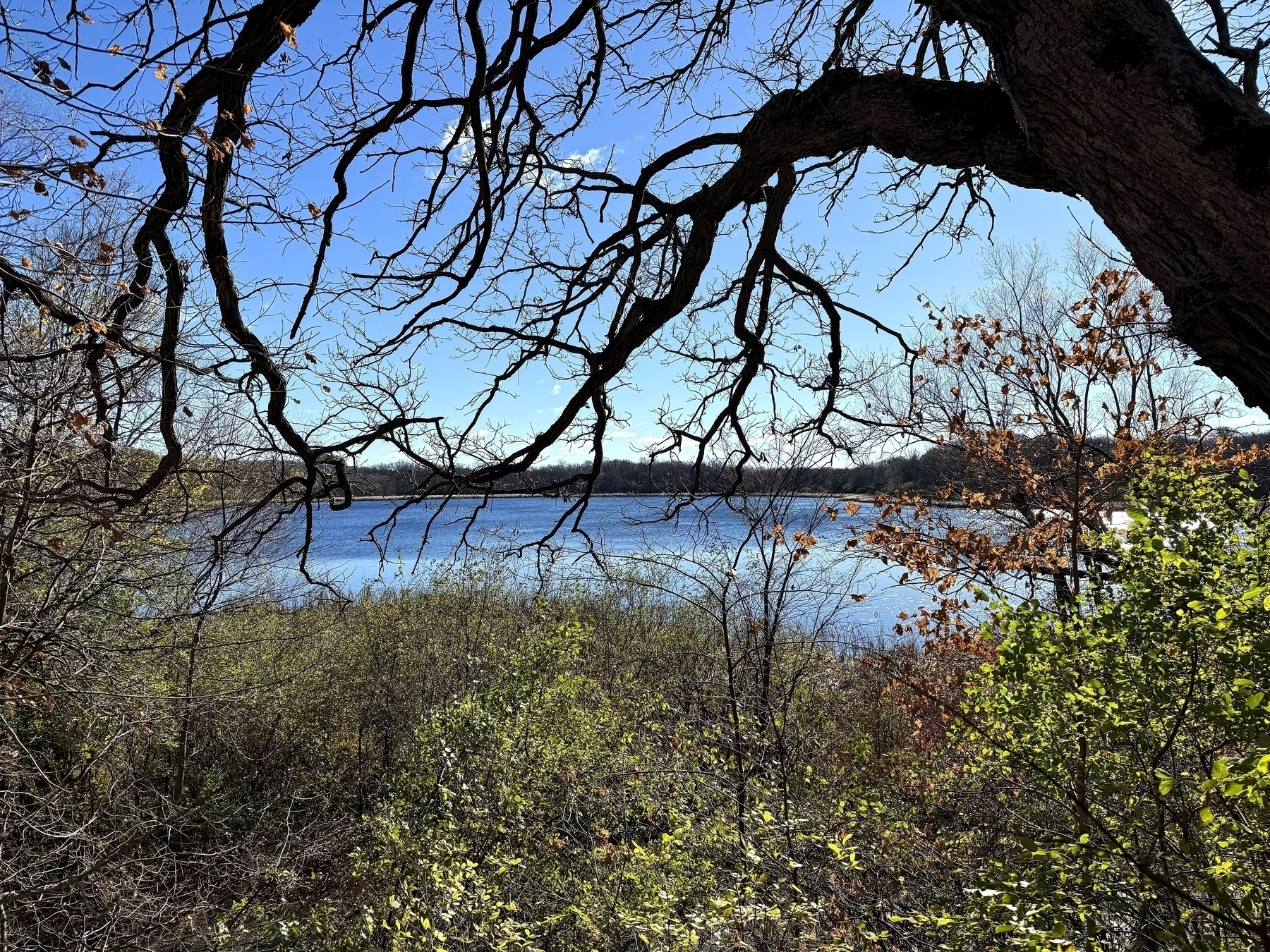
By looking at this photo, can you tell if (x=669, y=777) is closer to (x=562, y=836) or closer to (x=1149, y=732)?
(x=562, y=836)

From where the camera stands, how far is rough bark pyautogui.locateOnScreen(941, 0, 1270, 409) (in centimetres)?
154

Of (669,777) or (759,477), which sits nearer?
(669,777)

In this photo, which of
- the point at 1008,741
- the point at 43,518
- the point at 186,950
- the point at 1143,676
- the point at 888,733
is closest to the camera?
the point at 1143,676

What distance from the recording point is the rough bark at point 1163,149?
154cm

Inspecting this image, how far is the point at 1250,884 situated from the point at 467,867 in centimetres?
420

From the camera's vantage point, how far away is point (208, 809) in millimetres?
9828

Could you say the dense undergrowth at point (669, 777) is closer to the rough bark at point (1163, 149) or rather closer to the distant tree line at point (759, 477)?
the rough bark at point (1163, 149)

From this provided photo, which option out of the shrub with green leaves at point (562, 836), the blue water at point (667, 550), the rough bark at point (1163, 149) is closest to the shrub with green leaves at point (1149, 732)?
the rough bark at point (1163, 149)

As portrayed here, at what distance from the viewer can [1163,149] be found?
1.64 metres

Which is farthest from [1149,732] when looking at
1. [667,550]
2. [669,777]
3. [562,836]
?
[562,836]

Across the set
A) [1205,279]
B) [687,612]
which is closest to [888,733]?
[687,612]

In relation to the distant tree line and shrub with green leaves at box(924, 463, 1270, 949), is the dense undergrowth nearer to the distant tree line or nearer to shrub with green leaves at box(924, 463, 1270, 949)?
shrub with green leaves at box(924, 463, 1270, 949)

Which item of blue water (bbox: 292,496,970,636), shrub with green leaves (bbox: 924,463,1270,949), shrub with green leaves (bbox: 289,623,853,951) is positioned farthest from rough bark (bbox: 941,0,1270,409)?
shrub with green leaves (bbox: 289,623,853,951)

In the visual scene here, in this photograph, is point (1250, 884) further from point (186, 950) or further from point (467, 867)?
point (186, 950)
